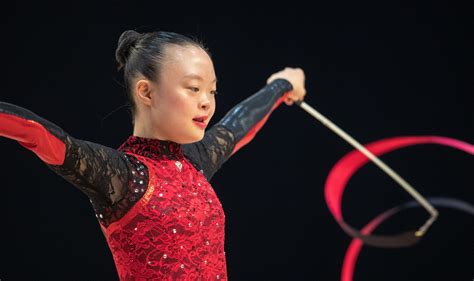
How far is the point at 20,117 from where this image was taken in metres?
1.12

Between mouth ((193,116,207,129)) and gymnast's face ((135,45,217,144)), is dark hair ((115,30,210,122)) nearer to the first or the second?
gymnast's face ((135,45,217,144))

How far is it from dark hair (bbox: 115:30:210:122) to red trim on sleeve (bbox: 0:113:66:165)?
32 centimetres

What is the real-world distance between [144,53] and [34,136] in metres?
0.39

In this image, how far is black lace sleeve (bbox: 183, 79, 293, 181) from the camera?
1636mm

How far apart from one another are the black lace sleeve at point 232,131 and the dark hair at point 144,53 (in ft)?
0.74

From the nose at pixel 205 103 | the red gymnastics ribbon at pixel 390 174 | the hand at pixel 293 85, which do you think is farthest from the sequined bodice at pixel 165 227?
the hand at pixel 293 85

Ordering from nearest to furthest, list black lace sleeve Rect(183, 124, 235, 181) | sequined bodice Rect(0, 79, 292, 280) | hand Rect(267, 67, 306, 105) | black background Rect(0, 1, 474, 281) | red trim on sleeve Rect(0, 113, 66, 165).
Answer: red trim on sleeve Rect(0, 113, 66, 165)
sequined bodice Rect(0, 79, 292, 280)
black lace sleeve Rect(183, 124, 235, 181)
hand Rect(267, 67, 306, 105)
black background Rect(0, 1, 474, 281)

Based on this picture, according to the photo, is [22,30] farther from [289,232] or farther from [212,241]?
[289,232]

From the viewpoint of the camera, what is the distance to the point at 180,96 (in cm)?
141

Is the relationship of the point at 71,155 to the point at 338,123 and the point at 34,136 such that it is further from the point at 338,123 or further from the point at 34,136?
the point at 338,123

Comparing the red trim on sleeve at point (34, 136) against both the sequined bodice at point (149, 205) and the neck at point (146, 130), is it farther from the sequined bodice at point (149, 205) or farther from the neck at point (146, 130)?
the neck at point (146, 130)

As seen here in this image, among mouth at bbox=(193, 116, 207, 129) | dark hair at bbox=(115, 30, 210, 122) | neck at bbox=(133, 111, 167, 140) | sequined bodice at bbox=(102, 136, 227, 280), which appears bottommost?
sequined bodice at bbox=(102, 136, 227, 280)

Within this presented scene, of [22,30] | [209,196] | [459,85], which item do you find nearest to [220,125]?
[209,196]

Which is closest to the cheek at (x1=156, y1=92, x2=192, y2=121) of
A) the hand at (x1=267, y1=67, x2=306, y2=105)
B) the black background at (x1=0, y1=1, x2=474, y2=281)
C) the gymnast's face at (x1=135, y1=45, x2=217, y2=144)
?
the gymnast's face at (x1=135, y1=45, x2=217, y2=144)
